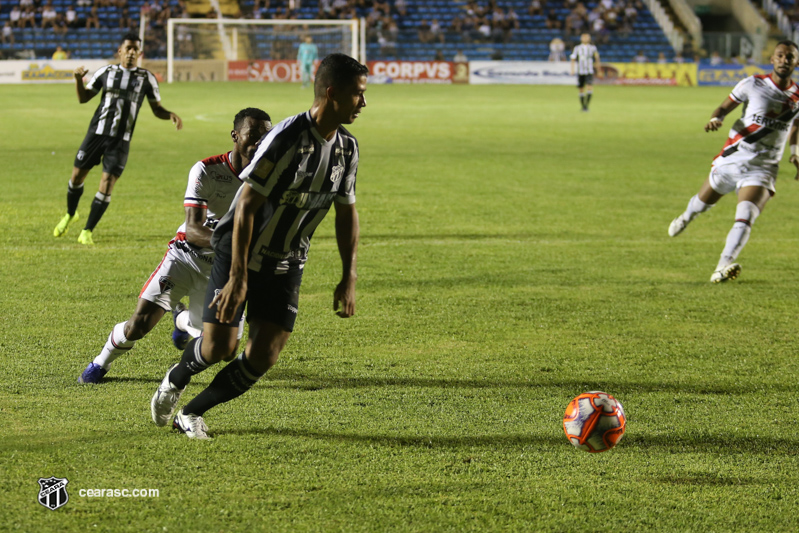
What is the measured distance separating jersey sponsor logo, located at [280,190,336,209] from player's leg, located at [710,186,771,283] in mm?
5142

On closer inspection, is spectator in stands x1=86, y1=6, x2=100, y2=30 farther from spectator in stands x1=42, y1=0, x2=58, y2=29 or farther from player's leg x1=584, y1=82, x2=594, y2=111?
player's leg x1=584, y1=82, x2=594, y2=111

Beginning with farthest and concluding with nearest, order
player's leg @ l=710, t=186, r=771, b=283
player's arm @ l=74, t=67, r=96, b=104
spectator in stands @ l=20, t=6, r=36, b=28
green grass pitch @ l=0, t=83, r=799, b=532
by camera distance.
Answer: spectator in stands @ l=20, t=6, r=36, b=28, player's arm @ l=74, t=67, r=96, b=104, player's leg @ l=710, t=186, r=771, b=283, green grass pitch @ l=0, t=83, r=799, b=532

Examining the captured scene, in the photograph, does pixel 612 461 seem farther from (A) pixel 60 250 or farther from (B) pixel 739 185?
(A) pixel 60 250

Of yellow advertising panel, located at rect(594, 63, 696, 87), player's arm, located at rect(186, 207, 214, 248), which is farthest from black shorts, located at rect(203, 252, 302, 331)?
yellow advertising panel, located at rect(594, 63, 696, 87)

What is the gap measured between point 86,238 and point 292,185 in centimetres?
604

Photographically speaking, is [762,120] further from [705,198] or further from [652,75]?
[652,75]

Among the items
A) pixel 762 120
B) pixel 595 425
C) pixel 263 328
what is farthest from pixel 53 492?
pixel 762 120

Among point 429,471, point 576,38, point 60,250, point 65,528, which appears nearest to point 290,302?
point 429,471

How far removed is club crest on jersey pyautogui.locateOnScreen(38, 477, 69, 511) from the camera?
3682 millimetres

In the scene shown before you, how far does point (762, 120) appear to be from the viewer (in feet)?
27.7

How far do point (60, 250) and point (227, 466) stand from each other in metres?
5.64

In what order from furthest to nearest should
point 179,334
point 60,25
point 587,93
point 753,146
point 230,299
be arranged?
point 60,25
point 587,93
point 753,146
point 179,334
point 230,299

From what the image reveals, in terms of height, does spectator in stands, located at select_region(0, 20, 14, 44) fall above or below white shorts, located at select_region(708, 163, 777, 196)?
below

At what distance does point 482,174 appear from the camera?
14.9m
